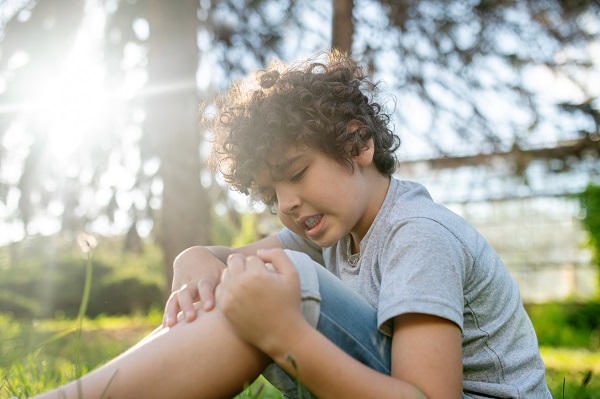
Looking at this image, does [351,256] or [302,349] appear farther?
[351,256]

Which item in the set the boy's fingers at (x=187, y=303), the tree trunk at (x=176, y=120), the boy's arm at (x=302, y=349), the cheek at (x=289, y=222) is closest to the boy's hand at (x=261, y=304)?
the boy's arm at (x=302, y=349)

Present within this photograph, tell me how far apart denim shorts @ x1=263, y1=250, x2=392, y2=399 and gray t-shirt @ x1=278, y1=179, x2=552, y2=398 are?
0.04m

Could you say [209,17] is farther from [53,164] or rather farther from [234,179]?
[234,179]

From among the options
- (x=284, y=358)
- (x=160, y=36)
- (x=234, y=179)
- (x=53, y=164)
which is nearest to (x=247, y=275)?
(x=284, y=358)

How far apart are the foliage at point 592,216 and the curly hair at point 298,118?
5.83 m

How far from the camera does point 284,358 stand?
47.5 inches

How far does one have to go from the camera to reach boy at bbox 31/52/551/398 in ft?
4.04

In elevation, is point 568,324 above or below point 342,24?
below

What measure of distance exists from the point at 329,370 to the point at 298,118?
2.31 feet

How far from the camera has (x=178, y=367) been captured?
1257mm

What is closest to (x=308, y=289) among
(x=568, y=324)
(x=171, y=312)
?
(x=171, y=312)

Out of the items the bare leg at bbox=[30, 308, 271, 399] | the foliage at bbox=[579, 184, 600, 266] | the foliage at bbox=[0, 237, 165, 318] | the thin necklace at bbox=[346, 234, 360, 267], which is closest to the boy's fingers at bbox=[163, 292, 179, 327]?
the bare leg at bbox=[30, 308, 271, 399]

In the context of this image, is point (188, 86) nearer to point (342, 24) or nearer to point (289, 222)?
point (342, 24)

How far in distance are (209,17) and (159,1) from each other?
3.25 feet
